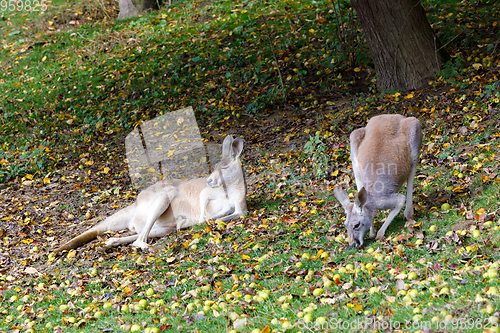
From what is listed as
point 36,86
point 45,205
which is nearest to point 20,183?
point 45,205

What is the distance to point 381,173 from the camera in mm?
5227

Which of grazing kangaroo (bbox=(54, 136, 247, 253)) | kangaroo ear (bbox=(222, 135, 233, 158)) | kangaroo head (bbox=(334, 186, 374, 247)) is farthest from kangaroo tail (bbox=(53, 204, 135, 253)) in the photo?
kangaroo head (bbox=(334, 186, 374, 247))

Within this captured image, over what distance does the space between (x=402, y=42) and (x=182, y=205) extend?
564 centimetres

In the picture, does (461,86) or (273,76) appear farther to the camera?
(273,76)

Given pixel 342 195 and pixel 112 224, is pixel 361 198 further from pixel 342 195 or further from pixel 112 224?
pixel 112 224

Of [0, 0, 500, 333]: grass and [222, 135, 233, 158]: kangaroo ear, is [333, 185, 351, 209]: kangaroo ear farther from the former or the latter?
[222, 135, 233, 158]: kangaroo ear

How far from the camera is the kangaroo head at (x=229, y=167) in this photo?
265 inches

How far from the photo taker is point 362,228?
5.16 metres

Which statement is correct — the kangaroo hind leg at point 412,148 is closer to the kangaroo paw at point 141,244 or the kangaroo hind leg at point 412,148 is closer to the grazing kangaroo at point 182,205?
the grazing kangaroo at point 182,205

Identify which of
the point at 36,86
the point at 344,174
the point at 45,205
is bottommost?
the point at 344,174

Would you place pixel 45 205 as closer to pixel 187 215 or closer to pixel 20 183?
pixel 20 183

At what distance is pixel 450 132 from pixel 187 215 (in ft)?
15.0

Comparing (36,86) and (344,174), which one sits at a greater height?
(36,86)

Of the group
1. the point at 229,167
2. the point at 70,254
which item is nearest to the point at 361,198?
the point at 229,167
